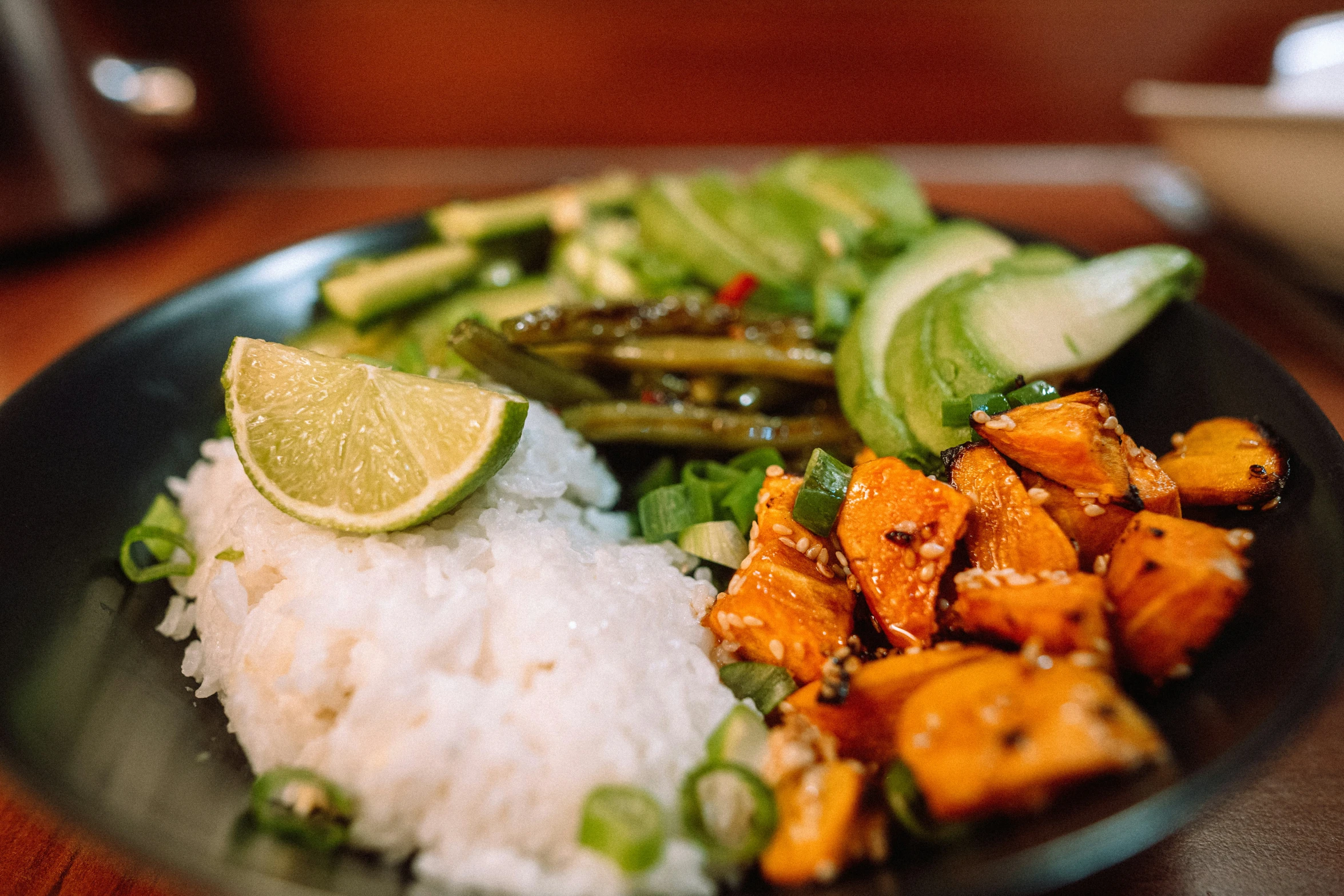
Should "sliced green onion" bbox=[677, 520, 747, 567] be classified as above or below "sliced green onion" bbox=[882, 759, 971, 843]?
below

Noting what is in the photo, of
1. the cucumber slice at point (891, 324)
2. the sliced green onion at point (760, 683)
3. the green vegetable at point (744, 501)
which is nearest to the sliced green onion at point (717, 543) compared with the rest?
the green vegetable at point (744, 501)

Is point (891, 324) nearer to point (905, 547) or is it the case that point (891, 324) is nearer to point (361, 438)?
point (905, 547)

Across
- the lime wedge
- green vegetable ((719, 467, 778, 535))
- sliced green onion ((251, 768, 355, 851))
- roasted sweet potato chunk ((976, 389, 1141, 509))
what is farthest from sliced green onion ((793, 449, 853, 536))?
sliced green onion ((251, 768, 355, 851))

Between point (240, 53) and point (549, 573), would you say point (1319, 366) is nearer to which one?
point (549, 573)

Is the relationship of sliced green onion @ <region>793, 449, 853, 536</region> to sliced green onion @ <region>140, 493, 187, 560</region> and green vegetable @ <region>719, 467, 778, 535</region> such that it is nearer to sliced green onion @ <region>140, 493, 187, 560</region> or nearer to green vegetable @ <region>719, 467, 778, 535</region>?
green vegetable @ <region>719, 467, 778, 535</region>

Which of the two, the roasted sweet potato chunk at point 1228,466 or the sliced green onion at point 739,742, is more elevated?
the roasted sweet potato chunk at point 1228,466

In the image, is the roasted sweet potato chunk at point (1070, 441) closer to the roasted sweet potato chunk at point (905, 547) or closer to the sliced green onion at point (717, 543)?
the roasted sweet potato chunk at point (905, 547)

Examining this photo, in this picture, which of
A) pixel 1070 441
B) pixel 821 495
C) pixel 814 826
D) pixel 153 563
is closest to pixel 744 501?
pixel 821 495

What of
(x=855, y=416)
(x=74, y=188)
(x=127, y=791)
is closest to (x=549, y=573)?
(x=127, y=791)
